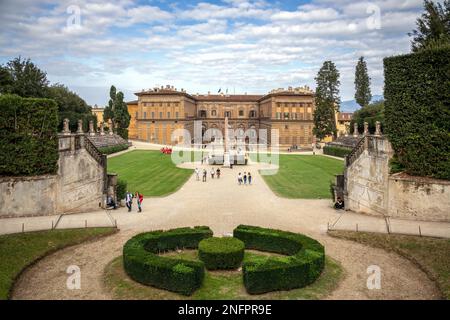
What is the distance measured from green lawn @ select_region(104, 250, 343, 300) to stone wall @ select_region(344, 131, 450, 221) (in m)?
7.70

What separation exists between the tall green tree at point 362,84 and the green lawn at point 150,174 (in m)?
50.2

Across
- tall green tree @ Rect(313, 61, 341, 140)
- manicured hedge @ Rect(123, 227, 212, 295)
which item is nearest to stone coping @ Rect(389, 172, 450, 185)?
manicured hedge @ Rect(123, 227, 212, 295)

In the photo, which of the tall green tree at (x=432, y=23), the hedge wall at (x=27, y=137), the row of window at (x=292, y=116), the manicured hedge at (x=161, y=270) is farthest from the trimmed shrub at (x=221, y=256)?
the row of window at (x=292, y=116)

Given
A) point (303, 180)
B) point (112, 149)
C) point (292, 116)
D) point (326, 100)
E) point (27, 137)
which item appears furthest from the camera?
point (292, 116)

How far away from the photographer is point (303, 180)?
3547 cm

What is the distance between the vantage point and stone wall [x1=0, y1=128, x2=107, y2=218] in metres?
19.6

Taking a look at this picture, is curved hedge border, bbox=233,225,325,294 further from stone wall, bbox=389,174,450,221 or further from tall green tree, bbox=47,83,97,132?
tall green tree, bbox=47,83,97,132

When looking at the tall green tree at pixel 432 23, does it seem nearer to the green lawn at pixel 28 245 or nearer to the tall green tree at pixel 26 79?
the green lawn at pixel 28 245

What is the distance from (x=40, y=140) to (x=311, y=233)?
584 inches

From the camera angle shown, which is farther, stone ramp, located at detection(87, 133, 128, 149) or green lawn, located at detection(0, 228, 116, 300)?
stone ramp, located at detection(87, 133, 128, 149)

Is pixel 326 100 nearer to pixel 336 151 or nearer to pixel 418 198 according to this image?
pixel 336 151

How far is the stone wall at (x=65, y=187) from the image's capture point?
773 inches

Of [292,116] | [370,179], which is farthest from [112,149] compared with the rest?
[292,116]

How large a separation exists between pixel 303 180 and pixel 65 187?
21390 mm
